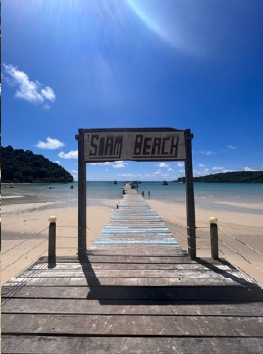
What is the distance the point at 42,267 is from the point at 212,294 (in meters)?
3.47

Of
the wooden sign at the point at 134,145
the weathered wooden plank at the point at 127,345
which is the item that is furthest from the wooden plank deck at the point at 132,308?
the wooden sign at the point at 134,145

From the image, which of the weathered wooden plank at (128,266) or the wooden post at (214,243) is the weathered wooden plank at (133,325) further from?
the wooden post at (214,243)

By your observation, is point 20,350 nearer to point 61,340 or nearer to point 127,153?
point 61,340

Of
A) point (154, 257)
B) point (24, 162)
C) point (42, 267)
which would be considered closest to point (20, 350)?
point (42, 267)

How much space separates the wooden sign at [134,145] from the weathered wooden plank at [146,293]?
2.80 meters

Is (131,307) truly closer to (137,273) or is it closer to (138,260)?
(137,273)

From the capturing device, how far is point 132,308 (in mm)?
2680

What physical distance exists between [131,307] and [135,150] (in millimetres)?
3245

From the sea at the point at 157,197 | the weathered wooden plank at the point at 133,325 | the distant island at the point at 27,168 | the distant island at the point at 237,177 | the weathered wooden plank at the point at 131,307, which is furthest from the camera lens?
the distant island at the point at 237,177

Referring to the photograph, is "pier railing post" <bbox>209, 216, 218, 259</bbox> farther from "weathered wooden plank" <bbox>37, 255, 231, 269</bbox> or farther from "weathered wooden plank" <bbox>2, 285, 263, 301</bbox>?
"weathered wooden plank" <bbox>2, 285, 263, 301</bbox>

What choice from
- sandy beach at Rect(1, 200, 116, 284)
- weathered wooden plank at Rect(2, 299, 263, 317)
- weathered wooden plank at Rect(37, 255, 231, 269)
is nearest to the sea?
sandy beach at Rect(1, 200, 116, 284)

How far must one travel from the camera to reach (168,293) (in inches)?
120

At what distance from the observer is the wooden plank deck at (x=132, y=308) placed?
2.12 metres

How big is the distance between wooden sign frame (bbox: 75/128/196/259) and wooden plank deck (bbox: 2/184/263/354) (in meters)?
0.98
